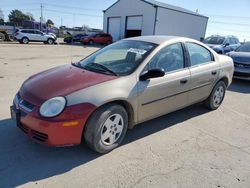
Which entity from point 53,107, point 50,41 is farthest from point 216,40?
point 50,41

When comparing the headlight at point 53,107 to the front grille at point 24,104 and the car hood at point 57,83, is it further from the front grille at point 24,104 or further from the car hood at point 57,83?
the front grille at point 24,104

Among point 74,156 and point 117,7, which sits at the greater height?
point 117,7

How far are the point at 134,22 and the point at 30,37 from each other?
498 inches

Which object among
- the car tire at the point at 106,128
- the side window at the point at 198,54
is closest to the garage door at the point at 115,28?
the side window at the point at 198,54

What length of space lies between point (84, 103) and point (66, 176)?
0.87 metres

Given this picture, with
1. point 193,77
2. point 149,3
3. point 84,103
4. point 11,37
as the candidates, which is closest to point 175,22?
point 149,3

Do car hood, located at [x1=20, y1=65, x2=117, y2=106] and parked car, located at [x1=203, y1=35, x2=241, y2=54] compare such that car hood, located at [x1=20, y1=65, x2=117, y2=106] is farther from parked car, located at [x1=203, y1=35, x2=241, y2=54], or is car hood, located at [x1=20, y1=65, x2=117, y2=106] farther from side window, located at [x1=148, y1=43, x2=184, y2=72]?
parked car, located at [x1=203, y1=35, x2=241, y2=54]

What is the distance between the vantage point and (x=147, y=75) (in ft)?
10.2

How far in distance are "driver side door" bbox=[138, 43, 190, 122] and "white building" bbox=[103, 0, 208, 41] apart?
22.7 metres

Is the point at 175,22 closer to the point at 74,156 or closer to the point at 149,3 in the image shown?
the point at 149,3

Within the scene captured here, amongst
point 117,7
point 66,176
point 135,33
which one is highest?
point 117,7

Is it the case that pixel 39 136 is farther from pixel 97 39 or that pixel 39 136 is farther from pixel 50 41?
pixel 97 39

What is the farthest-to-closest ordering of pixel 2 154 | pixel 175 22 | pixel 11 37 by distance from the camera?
pixel 175 22 < pixel 11 37 < pixel 2 154

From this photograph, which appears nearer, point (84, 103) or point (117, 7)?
point (84, 103)
